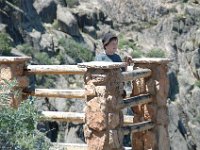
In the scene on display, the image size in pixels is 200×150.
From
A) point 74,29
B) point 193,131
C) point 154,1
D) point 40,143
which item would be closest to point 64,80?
point 74,29

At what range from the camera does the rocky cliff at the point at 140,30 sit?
36594 millimetres

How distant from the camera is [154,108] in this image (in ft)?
23.8

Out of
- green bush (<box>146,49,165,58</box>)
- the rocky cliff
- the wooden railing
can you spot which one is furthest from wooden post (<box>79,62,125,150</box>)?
green bush (<box>146,49,165,58</box>)

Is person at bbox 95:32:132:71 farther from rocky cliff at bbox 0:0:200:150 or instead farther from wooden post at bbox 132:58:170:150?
rocky cliff at bbox 0:0:200:150

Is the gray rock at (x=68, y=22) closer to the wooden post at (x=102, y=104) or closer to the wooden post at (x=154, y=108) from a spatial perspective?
the wooden post at (x=154, y=108)

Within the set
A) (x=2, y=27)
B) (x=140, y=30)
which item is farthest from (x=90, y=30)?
(x=2, y=27)

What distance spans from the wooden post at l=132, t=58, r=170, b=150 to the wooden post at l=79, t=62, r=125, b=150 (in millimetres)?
1188

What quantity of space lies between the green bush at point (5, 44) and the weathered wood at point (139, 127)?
80.7ft

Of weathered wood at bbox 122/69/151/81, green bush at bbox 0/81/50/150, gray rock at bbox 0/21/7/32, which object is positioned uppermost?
gray rock at bbox 0/21/7/32

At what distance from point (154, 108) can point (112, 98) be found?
4.78ft

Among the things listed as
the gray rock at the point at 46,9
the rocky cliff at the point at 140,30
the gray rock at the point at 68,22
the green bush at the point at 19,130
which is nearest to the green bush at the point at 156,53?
the rocky cliff at the point at 140,30

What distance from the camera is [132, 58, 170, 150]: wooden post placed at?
720 centimetres

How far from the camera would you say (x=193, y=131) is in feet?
126

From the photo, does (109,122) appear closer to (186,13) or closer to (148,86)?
(148,86)
